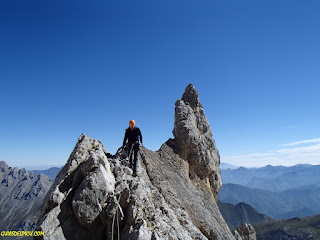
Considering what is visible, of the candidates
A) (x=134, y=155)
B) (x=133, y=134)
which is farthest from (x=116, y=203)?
(x=133, y=134)

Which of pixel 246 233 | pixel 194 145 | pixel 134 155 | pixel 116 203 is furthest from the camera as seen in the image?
pixel 246 233

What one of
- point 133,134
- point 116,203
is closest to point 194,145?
point 133,134

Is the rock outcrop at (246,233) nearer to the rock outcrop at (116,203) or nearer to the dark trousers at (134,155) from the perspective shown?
the rock outcrop at (116,203)

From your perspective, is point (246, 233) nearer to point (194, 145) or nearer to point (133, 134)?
point (194, 145)

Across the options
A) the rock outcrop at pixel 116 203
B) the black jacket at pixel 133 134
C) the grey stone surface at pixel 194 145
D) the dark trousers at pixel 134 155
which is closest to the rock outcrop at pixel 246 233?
the grey stone surface at pixel 194 145

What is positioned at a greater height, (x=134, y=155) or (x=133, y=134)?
(x=133, y=134)

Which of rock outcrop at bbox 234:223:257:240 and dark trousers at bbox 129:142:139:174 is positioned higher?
dark trousers at bbox 129:142:139:174

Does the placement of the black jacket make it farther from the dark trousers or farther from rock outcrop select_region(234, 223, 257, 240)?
rock outcrop select_region(234, 223, 257, 240)

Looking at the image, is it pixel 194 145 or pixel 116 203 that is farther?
pixel 194 145

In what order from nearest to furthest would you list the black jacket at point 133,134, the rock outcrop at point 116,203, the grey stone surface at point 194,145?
the rock outcrop at point 116,203
the black jacket at point 133,134
the grey stone surface at point 194,145

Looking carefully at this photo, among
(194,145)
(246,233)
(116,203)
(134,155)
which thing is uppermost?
(194,145)

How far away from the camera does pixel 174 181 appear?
22938mm

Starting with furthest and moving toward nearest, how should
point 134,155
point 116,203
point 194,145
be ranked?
point 194,145 → point 134,155 → point 116,203

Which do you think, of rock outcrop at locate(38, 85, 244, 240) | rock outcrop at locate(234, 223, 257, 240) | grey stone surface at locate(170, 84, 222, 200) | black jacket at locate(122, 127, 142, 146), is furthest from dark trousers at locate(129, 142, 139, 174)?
rock outcrop at locate(234, 223, 257, 240)
